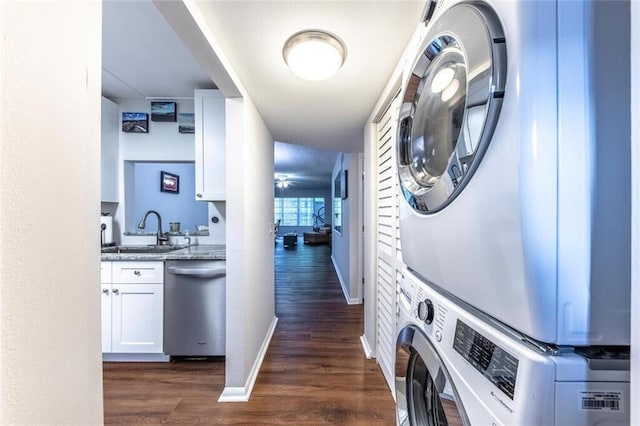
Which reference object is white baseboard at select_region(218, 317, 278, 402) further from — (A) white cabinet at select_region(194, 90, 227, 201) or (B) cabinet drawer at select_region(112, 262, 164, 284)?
(A) white cabinet at select_region(194, 90, 227, 201)

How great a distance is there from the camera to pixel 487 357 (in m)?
0.48

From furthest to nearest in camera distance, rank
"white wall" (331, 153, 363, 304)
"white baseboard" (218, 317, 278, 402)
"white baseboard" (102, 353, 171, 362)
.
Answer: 1. "white wall" (331, 153, 363, 304)
2. "white baseboard" (102, 353, 171, 362)
3. "white baseboard" (218, 317, 278, 402)

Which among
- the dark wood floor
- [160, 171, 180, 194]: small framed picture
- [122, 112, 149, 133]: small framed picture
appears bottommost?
the dark wood floor

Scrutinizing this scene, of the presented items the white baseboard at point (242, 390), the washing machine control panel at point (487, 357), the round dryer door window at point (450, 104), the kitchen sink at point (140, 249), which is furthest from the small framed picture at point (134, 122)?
the washing machine control panel at point (487, 357)

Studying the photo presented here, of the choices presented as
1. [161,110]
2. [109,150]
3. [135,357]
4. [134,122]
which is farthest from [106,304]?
[161,110]

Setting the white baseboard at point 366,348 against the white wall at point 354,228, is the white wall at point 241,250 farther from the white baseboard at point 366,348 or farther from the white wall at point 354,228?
the white wall at point 354,228

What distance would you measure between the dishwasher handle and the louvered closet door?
1.17 m

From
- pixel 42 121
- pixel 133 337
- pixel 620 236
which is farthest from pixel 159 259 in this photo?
pixel 620 236

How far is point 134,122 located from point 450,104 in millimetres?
2961

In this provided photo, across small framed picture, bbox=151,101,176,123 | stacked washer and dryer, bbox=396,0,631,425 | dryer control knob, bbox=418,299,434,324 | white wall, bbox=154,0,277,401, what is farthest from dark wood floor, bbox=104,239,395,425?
small framed picture, bbox=151,101,176,123

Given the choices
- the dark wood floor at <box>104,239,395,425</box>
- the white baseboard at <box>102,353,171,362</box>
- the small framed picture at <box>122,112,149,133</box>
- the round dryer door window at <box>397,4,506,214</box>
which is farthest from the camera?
the small framed picture at <box>122,112,149,133</box>

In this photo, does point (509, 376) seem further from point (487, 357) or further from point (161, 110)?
point (161, 110)

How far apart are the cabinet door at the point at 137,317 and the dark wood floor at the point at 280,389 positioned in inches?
7.0

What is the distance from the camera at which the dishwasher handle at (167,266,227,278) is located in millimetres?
2037
